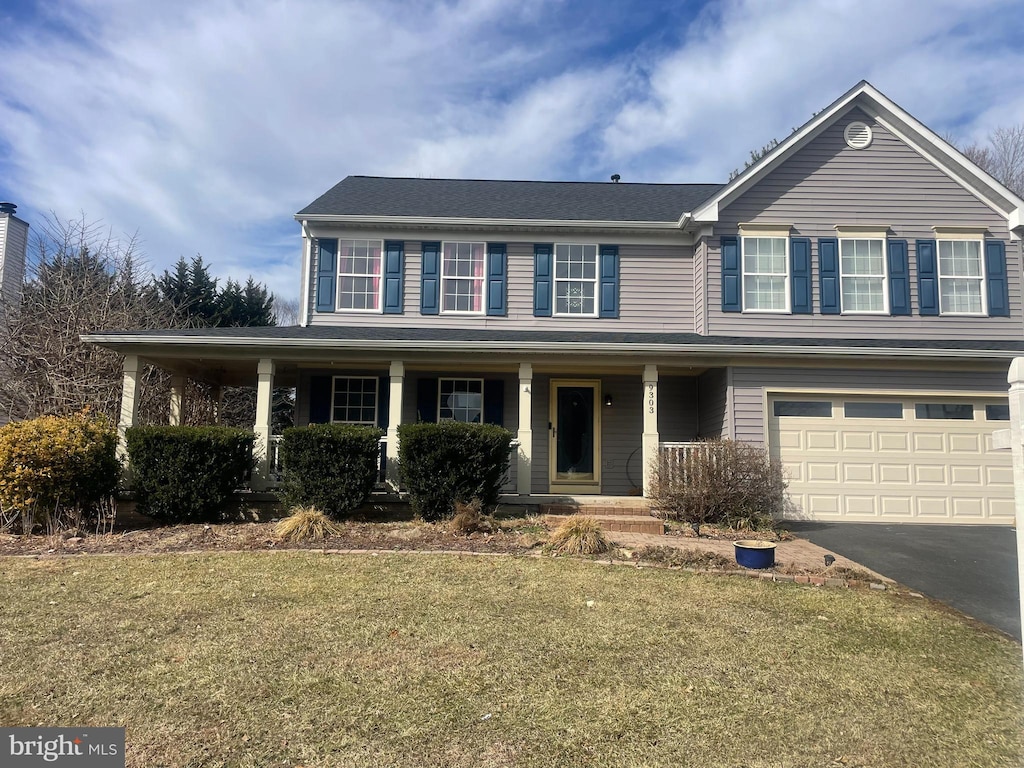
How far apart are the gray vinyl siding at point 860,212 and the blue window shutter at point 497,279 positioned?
13.3 ft

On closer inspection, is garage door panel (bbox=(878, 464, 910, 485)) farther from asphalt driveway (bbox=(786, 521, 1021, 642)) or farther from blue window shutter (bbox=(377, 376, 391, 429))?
blue window shutter (bbox=(377, 376, 391, 429))

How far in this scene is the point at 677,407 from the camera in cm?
1213

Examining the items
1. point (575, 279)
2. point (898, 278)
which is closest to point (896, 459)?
point (898, 278)

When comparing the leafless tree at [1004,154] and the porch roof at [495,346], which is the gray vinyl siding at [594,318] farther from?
the leafless tree at [1004,154]

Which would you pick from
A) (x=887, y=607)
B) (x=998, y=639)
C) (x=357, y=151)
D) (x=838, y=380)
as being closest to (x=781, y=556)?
(x=887, y=607)

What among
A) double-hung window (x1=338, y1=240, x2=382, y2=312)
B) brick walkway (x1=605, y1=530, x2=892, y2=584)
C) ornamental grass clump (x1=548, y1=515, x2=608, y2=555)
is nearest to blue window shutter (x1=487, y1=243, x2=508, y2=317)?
double-hung window (x1=338, y1=240, x2=382, y2=312)

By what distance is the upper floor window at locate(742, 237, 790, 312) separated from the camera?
11383 millimetres

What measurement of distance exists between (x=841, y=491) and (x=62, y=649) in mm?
10533

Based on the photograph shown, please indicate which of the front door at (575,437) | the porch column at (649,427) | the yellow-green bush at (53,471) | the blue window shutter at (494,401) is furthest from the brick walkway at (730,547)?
the yellow-green bush at (53,471)

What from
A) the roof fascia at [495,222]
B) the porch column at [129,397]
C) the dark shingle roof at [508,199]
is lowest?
the porch column at [129,397]

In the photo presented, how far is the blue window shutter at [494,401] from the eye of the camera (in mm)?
11898

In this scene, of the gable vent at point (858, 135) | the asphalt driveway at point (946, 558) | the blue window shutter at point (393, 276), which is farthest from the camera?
the blue window shutter at point (393, 276)

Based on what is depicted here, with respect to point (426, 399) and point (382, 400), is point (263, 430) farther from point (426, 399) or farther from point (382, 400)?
point (426, 399)

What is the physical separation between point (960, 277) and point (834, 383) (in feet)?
12.6
